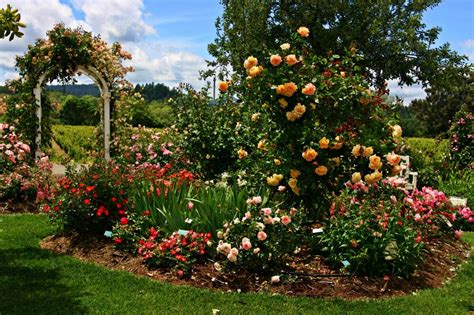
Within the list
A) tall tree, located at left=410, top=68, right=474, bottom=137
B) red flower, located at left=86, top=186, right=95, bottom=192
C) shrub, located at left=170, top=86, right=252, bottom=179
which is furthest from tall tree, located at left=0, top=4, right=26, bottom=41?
tall tree, located at left=410, top=68, right=474, bottom=137

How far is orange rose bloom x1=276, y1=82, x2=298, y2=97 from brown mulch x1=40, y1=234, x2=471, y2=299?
160 centimetres

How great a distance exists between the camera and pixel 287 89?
192 inches

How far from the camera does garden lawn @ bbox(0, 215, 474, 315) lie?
3.82 m

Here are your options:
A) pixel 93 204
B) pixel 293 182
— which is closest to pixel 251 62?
pixel 293 182

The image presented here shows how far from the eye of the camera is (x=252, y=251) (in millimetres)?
4391

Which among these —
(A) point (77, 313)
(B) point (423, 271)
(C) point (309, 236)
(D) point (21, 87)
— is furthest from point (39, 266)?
(D) point (21, 87)

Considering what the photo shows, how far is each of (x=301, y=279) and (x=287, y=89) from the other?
5.86ft

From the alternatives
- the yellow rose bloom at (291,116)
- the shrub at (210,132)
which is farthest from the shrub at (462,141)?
the yellow rose bloom at (291,116)

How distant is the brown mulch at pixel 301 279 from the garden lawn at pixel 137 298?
0.15m

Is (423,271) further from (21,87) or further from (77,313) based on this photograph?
(21,87)

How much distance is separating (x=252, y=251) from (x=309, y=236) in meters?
0.93

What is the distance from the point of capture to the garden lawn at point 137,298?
3.82m

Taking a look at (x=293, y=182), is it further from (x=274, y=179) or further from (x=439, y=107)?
(x=439, y=107)

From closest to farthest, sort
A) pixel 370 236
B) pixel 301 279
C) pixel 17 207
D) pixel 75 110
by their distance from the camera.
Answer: pixel 301 279 → pixel 370 236 → pixel 17 207 → pixel 75 110
